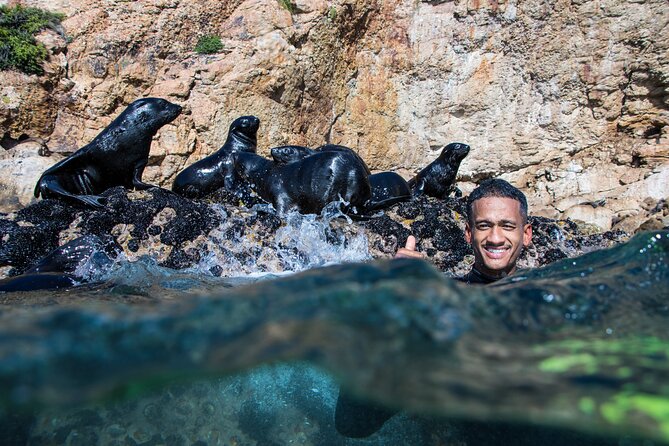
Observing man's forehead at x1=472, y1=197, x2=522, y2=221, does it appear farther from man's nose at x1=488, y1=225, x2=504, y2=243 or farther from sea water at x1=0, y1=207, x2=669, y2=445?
sea water at x1=0, y1=207, x2=669, y2=445

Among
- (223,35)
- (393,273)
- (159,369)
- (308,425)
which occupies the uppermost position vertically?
(223,35)

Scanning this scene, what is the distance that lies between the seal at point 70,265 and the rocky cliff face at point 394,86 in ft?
21.5

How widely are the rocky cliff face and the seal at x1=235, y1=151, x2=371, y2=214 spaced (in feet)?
19.4

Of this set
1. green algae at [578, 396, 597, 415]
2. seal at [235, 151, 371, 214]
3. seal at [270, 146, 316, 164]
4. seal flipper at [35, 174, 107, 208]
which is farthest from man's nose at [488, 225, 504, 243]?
seal at [270, 146, 316, 164]

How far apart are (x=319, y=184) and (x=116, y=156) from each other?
2.40m

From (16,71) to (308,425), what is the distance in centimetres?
1072

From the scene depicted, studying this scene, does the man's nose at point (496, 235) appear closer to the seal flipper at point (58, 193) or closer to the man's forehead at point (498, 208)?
the man's forehead at point (498, 208)

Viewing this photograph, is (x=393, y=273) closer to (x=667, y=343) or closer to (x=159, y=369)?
(x=159, y=369)

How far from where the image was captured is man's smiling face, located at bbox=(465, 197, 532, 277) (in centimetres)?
333

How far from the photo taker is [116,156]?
659 centimetres

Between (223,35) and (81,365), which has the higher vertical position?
(223,35)

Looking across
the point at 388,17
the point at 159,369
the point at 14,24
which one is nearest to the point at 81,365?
the point at 159,369

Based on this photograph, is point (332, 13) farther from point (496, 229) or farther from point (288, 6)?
point (496, 229)

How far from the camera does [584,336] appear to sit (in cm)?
170
